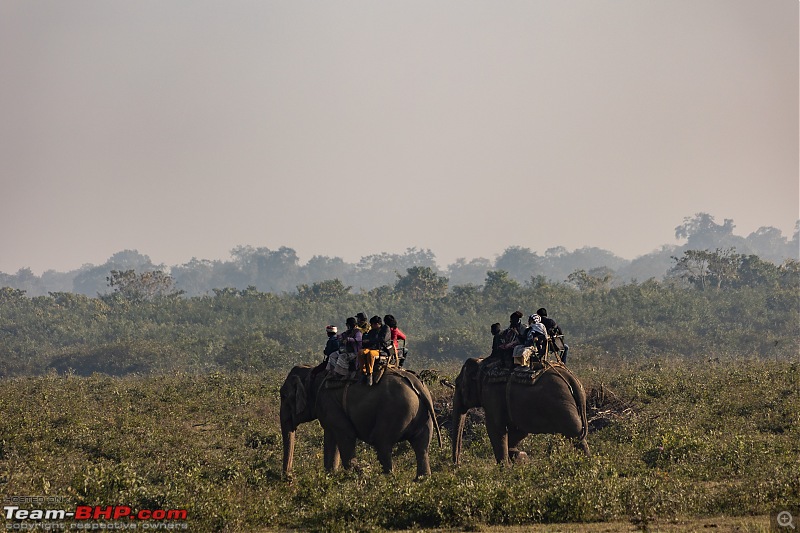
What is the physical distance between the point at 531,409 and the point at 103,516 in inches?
320

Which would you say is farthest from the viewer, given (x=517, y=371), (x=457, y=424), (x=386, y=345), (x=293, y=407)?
(x=457, y=424)

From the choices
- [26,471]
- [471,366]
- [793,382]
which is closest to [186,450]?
[26,471]

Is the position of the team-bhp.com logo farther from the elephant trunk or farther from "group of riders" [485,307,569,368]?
"group of riders" [485,307,569,368]

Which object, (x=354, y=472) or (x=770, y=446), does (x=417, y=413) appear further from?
(x=770, y=446)

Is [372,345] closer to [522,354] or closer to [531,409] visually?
[522,354]

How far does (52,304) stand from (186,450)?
55691 millimetres

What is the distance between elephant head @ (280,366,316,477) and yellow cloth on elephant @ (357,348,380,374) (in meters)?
1.66

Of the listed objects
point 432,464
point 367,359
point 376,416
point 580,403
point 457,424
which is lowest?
point 432,464

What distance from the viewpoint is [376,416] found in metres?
15.3

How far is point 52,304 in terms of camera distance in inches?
2707

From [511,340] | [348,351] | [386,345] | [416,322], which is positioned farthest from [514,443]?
[416,322]

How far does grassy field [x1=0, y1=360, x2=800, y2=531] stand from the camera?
1198cm

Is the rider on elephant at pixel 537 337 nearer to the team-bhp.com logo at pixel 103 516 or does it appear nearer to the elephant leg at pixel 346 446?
the elephant leg at pixel 346 446

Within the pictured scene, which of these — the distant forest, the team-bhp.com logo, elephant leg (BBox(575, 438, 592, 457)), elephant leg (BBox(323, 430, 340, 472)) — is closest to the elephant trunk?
elephant leg (BBox(575, 438, 592, 457))
